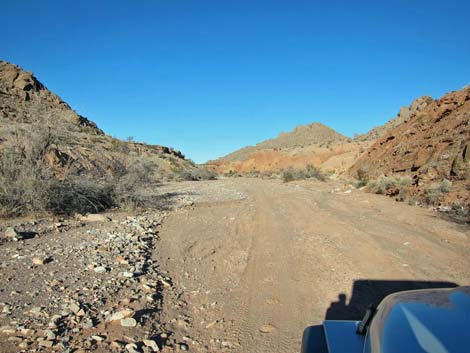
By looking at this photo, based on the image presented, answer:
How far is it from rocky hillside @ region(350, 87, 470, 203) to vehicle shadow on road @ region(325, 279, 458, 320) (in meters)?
7.44

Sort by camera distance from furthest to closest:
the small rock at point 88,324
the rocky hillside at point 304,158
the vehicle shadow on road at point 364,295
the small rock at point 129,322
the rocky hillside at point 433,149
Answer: the rocky hillside at point 304,158
the rocky hillside at point 433,149
the vehicle shadow on road at point 364,295
the small rock at point 129,322
the small rock at point 88,324

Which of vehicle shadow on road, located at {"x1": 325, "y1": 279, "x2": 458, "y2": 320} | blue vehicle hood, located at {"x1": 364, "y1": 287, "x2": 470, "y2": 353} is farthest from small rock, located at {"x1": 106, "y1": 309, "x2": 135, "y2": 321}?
blue vehicle hood, located at {"x1": 364, "y1": 287, "x2": 470, "y2": 353}

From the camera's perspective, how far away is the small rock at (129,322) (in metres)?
3.71

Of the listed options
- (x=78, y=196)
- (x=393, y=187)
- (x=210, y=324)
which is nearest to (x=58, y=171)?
(x=78, y=196)

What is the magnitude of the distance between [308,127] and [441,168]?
97.0 meters

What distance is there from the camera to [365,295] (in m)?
4.59

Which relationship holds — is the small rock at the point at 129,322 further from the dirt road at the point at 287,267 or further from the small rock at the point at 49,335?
the small rock at the point at 49,335

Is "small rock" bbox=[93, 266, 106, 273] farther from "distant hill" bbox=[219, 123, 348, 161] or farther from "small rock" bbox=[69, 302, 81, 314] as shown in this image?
"distant hill" bbox=[219, 123, 348, 161]

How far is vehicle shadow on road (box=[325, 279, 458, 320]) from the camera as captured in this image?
163 inches

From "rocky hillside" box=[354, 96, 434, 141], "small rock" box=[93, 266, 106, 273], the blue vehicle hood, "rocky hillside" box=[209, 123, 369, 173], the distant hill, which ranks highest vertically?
the distant hill

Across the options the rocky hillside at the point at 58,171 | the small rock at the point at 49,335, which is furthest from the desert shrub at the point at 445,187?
the small rock at the point at 49,335

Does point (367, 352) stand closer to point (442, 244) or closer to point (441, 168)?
point (442, 244)

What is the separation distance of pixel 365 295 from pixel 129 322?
10.1 ft

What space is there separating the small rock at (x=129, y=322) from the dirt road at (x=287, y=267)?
0.46 metres
